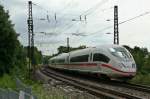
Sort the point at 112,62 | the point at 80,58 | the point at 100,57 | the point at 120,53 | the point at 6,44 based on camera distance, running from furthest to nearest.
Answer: the point at 80,58 < the point at 6,44 < the point at 100,57 < the point at 120,53 < the point at 112,62

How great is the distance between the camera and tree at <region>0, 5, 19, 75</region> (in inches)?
1469

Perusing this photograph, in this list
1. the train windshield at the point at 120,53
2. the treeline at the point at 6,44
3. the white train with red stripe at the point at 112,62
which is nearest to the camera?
the white train with red stripe at the point at 112,62

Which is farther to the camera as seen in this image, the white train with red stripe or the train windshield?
the train windshield

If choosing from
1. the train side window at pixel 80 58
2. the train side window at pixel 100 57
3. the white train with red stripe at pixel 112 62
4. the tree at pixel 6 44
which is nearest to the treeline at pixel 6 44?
the tree at pixel 6 44

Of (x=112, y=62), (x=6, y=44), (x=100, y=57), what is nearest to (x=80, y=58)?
(x=6, y=44)

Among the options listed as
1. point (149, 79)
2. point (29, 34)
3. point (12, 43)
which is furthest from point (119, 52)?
point (29, 34)

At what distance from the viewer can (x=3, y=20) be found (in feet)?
123

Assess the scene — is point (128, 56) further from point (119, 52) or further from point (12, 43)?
point (12, 43)

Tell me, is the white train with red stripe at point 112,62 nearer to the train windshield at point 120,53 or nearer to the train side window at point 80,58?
the train windshield at point 120,53

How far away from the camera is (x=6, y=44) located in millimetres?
38375

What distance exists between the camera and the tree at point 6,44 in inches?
1469

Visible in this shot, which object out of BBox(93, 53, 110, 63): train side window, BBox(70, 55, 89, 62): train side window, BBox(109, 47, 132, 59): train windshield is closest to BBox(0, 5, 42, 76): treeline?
BBox(70, 55, 89, 62): train side window

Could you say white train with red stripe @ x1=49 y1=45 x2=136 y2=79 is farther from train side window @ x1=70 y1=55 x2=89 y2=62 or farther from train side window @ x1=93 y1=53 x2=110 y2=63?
train side window @ x1=70 y1=55 x2=89 y2=62

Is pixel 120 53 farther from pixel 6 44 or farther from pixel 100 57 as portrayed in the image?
pixel 6 44
